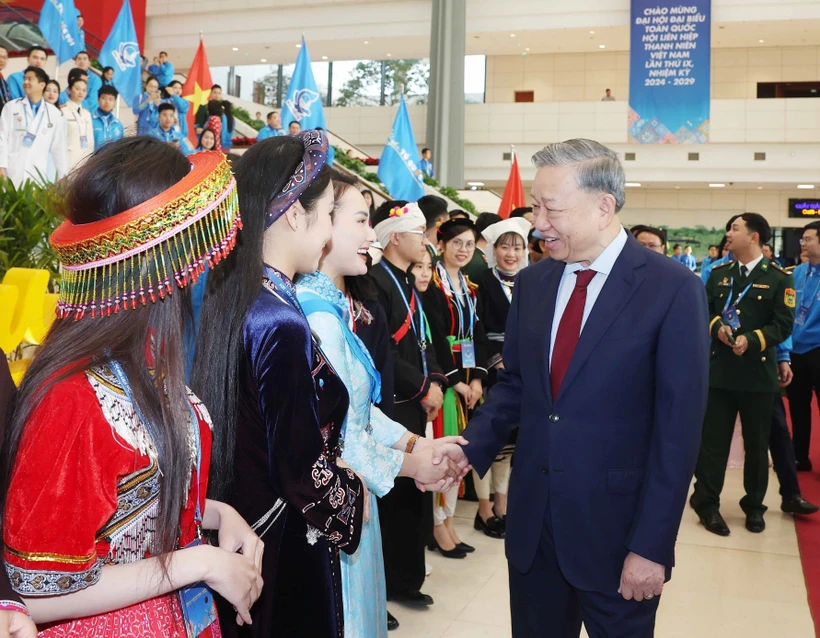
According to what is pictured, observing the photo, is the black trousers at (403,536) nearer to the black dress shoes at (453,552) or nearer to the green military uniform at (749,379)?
the black dress shoes at (453,552)

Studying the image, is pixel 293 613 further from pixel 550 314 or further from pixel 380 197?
pixel 380 197

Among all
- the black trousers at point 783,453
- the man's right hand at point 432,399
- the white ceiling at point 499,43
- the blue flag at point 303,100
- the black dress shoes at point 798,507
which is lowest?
the black dress shoes at point 798,507

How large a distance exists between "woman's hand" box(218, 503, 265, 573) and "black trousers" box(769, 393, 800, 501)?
165 inches

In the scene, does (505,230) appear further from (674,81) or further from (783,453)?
(674,81)

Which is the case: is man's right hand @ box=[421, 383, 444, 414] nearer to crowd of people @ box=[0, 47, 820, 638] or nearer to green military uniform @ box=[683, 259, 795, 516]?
crowd of people @ box=[0, 47, 820, 638]

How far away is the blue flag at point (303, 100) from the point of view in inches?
455

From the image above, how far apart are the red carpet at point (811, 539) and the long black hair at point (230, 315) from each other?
9.12 ft

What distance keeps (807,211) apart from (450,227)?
1842 centimetres

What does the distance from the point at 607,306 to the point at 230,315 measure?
90 centimetres

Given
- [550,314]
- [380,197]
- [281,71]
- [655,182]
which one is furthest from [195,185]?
[281,71]

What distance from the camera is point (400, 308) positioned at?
3.60m

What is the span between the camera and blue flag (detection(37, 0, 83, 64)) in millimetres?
11102

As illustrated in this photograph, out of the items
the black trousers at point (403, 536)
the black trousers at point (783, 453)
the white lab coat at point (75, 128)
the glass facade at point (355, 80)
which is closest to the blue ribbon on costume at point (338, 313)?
the black trousers at point (403, 536)

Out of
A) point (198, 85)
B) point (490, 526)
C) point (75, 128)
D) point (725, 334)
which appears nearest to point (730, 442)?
point (725, 334)
